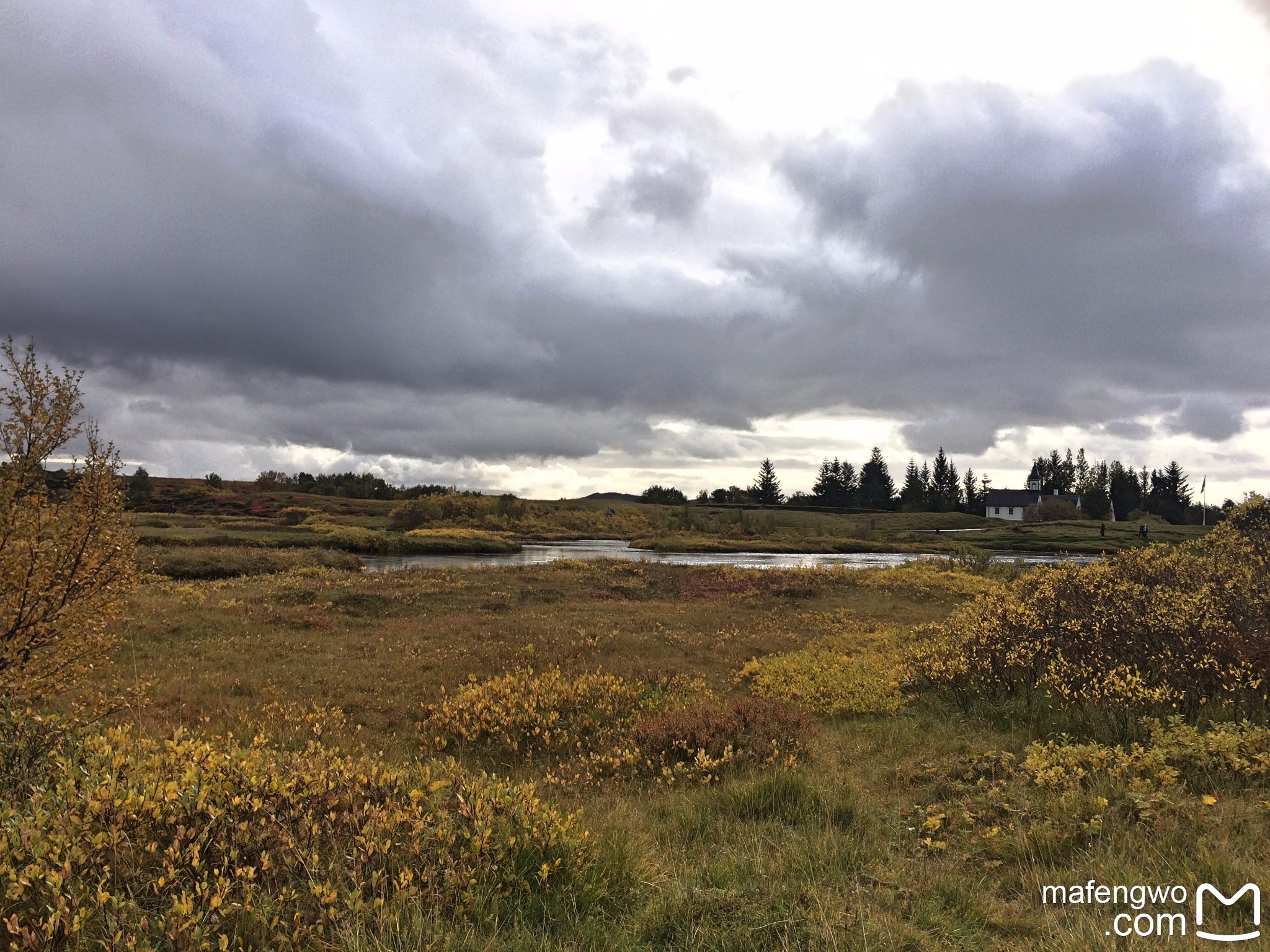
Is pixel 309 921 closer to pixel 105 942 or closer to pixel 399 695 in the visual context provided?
pixel 105 942

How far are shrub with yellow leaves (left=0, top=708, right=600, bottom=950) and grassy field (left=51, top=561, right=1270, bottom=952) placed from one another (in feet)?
0.99

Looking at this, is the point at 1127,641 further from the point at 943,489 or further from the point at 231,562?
the point at 943,489

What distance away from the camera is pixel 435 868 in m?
4.32

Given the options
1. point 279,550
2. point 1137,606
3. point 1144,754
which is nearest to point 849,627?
point 1137,606

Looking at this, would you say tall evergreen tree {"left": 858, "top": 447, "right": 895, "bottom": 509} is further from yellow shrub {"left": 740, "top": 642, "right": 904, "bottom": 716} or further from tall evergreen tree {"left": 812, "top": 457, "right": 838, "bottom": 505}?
yellow shrub {"left": 740, "top": 642, "right": 904, "bottom": 716}

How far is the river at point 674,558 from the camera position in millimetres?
45594

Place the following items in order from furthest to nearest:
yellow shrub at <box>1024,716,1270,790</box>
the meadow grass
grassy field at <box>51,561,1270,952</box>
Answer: the meadow grass
yellow shrub at <box>1024,716,1270,790</box>
grassy field at <box>51,561,1270,952</box>

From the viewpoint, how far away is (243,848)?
426cm

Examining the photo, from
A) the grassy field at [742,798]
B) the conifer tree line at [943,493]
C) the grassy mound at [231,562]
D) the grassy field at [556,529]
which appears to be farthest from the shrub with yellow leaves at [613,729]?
the conifer tree line at [943,493]

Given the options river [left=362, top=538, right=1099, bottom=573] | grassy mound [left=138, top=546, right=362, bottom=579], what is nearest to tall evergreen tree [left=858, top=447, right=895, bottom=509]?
river [left=362, top=538, right=1099, bottom=573]

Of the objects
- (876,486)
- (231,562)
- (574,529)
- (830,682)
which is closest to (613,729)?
(830,682)

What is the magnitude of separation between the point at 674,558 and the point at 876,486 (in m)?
98.2

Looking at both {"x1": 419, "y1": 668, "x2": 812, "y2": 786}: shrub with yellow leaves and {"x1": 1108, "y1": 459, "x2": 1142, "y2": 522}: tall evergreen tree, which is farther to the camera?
{"x1": 1108, "y1": 459, "x2": 1142, "y2": 522}: tall evergreen tree

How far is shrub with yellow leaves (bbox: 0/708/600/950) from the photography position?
11.6 feet
